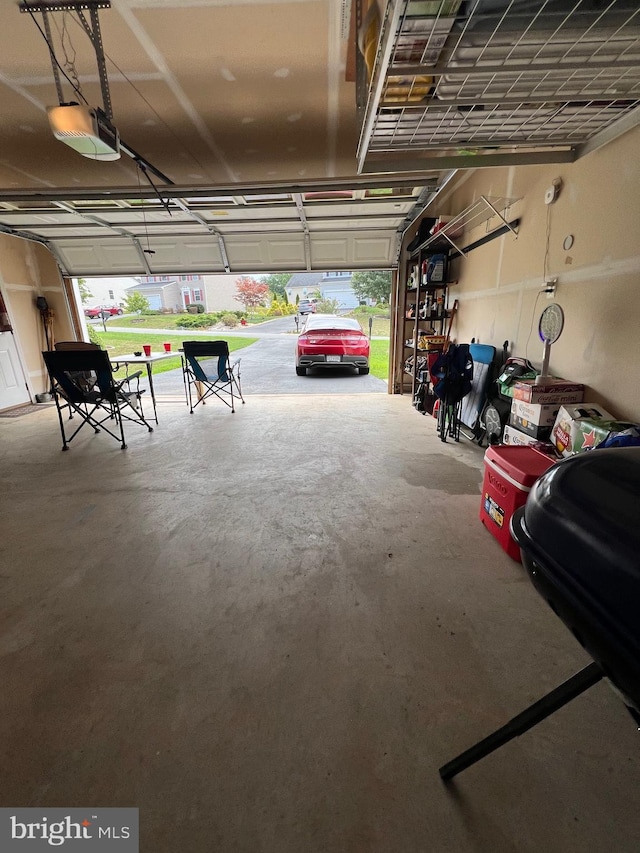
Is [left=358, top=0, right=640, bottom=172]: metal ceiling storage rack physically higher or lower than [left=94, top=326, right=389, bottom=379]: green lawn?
A: higher

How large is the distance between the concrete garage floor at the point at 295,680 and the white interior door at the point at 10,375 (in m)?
3.68

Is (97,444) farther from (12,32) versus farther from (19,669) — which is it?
(12,32)

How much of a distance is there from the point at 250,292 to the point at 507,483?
19.1 m

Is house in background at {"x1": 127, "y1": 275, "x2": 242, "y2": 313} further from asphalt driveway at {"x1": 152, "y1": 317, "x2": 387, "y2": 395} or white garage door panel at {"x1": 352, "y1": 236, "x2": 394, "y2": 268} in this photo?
white garage door panel at {"x1": 352, "y1": 236, "x2": 394, "y2": 268}

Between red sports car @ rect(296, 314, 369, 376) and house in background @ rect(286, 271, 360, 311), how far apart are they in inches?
429

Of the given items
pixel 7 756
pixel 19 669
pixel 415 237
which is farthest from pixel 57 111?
pixel 415 237

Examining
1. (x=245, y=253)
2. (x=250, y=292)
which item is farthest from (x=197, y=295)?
(x=245, y=253)

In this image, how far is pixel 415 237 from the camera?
15.1ft

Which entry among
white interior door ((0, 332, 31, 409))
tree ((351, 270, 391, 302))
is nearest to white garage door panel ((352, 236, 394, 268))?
white interior door ((0, 332, 31, 409))

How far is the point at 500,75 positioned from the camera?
1422 millimetres

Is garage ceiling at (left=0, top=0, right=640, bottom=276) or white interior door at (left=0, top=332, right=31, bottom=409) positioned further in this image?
white interior door at (left=0, top=332, right=31, bottom=409)

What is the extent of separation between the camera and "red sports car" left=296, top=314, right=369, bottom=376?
6.40 m

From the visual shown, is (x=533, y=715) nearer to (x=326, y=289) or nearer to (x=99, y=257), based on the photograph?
(x=99, y=257)

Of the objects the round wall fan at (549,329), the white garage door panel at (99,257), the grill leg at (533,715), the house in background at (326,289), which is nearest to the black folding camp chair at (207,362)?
the white garage door panel at (99,257)
